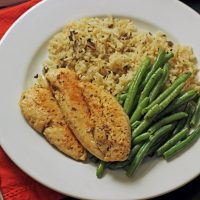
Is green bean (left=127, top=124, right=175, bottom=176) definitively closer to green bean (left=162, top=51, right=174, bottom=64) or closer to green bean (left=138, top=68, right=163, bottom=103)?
green bean (left=138, top=68, right=163, bottom=103)

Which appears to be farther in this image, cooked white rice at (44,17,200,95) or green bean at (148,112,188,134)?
cooked white rice at (44,17,200,95)

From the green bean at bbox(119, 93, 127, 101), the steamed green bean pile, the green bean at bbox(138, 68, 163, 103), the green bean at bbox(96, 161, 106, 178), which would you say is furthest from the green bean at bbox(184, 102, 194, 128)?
the green bean at bbox(96, 161, 106, 178)

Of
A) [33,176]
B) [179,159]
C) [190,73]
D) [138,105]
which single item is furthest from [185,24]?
[33,176]

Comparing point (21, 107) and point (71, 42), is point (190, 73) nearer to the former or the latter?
point (71, 42)

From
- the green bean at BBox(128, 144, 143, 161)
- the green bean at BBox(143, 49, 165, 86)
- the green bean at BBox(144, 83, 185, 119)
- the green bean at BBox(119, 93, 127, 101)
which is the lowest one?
the green bean at BBox(128, 144, 143, 161)

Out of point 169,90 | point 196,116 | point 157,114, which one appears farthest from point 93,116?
point 196,116

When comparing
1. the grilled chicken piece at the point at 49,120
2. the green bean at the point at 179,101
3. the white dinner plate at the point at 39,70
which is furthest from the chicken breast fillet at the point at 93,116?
the green bean at the point at 179,101

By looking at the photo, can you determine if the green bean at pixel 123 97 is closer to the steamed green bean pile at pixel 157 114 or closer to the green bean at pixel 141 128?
the steamed green bean pile at pixel 157 114
